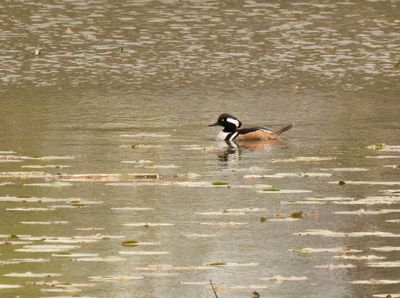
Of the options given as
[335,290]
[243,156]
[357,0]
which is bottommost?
[357,0]

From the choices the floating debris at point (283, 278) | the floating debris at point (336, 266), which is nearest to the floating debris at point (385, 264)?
the floating debris at point (336, 266)

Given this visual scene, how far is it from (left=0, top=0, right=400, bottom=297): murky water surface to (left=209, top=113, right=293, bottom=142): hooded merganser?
218mm

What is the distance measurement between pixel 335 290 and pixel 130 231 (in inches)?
96.2

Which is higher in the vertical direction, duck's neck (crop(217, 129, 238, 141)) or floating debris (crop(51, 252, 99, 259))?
floating debris (crop(51, 252, 99, 259))

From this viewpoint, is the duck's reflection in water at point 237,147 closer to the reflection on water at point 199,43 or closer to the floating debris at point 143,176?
the floating debris at point 143,176

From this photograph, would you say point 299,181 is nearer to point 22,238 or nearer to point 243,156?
point 243,156

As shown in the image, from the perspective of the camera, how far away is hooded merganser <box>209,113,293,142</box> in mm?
16984

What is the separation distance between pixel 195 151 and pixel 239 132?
109 centimetres

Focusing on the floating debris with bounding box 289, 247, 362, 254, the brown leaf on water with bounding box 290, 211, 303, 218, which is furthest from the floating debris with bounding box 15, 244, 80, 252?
the brown leaf on water with bounding box 290, 211, 303, 218

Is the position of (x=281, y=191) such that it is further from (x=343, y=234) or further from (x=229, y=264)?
(x=229, y=264)

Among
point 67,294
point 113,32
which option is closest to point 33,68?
point 113,32

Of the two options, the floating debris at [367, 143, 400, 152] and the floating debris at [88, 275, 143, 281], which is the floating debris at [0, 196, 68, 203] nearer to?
the floating debris at [88, 275, 143, 281]

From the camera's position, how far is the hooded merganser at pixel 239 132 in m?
17.0

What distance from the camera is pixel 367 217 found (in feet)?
39.4
